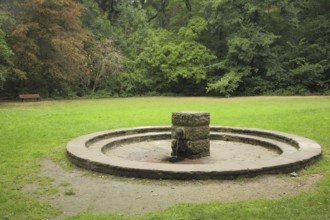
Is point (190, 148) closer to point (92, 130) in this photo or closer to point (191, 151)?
point (191, 151)

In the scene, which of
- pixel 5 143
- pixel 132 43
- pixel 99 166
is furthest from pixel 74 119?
pixel 132 43

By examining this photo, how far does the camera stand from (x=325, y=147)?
8.62m

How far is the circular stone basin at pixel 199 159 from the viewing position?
609 cm

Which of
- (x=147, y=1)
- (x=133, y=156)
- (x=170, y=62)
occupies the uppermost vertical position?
(x=147, y=1)

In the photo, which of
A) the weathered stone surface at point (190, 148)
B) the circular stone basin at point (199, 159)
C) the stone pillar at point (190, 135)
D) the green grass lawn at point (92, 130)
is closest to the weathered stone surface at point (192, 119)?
the stone pillar at point (190, 135)

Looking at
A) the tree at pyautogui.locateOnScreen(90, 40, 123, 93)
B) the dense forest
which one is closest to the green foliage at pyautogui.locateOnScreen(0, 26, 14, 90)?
the dense forest

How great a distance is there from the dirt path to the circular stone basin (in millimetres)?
186

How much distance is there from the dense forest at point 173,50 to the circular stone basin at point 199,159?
16.7m

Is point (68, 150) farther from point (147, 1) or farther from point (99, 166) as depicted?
point (147, 1)

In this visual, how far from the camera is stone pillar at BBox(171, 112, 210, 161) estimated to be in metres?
7.86

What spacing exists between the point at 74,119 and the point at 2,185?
9066mm

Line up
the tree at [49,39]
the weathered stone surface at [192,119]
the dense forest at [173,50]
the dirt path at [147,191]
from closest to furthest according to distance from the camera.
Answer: the dirt path at [147,191]
the weathered stone surface at [192,119]
the tree at [49,39]
the dense forest at [173,50]

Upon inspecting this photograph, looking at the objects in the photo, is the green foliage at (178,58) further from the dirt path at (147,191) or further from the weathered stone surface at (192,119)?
the dirt path at (147,191)

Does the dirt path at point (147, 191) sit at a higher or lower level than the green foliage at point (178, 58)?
lower
